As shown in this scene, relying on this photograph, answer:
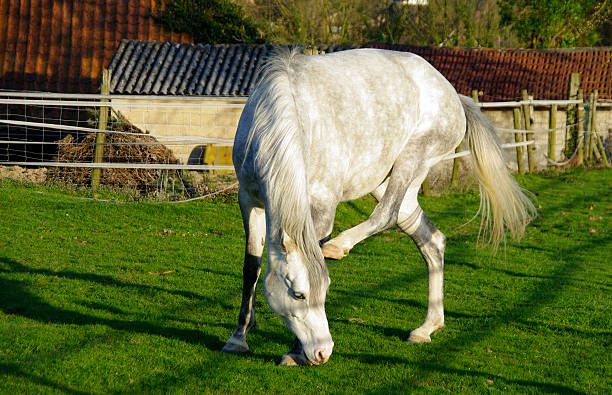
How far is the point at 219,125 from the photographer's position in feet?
42.9

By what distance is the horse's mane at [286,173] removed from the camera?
3266 mm

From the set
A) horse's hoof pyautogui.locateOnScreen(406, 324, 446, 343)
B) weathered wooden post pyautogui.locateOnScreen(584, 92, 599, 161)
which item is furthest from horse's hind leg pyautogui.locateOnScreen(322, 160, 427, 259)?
weathered wooden post pyautogui.locateOnScreen(584, 92, 599, 161)

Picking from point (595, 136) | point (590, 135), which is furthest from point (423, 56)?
point (590, 135)

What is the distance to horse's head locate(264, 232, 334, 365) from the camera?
3302 millimetres

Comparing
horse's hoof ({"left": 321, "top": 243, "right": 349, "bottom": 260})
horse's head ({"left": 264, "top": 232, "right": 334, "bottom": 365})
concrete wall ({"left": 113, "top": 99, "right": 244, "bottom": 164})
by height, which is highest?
horse's hoof ({"left": 321, "top": 243, "right": 349, "bottom": 260})

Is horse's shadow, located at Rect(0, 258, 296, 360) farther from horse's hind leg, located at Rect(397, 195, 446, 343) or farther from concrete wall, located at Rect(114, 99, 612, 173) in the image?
concrete wall, located at Rect(114, 99, 612, 173)

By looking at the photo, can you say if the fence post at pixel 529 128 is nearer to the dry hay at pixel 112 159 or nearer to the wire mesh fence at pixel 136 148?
the wire mesh fence at pixel 136 148

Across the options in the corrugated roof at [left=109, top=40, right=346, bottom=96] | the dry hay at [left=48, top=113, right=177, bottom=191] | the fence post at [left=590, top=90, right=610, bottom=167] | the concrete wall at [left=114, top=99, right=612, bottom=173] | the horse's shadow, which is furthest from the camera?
the fence post at [left=590, top=90, right=610, bottom=167]

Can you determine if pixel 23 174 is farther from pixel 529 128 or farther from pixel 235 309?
pixel 529 128

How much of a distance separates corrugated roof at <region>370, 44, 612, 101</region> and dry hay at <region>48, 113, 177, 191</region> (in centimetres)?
1005

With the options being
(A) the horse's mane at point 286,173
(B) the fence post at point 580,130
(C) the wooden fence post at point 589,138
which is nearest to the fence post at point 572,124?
(B) the fence post at point 580,130

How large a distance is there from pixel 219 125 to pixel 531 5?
45.4ft

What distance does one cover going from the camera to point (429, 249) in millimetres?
4711

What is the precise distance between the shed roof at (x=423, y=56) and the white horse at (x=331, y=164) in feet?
27.8
